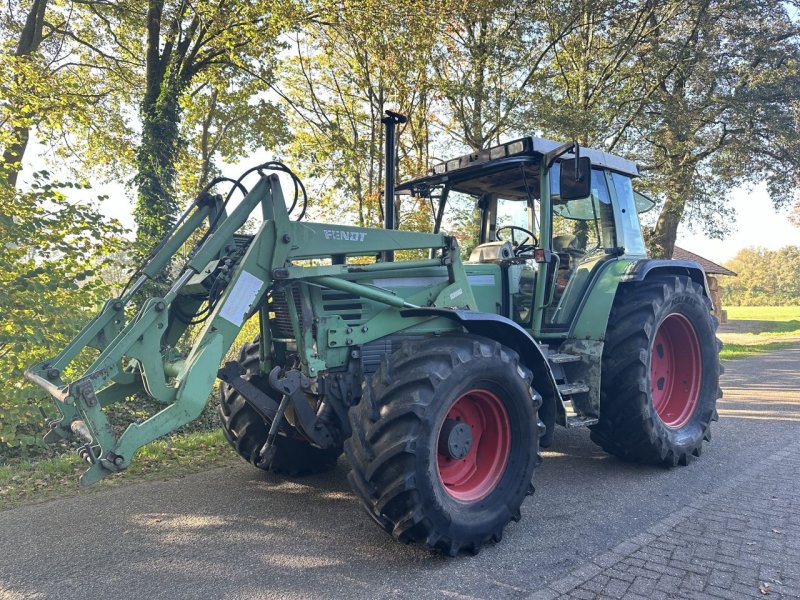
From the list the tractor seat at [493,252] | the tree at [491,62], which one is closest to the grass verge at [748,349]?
the tree at [491,62]

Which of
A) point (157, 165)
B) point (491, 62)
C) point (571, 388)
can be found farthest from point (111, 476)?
point (491, 62)

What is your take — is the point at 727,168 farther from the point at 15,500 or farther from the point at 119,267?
the point at 15,500

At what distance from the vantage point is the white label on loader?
3.41m

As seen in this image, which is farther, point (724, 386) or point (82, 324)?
point (724, 386)

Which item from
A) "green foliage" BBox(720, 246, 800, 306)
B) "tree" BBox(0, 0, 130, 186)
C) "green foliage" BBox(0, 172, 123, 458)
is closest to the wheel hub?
"green foliage" BBox(0, 172, 123, 458)

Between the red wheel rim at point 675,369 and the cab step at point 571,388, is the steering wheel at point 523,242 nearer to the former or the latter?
the cab step at point 571,388

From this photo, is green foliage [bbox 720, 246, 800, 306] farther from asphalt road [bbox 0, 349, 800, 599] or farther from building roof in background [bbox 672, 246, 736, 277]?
asphalt road [bbox 0, 349, 800, 599]

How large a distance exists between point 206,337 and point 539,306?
290 cm

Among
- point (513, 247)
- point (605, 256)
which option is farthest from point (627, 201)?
point (513, 247)

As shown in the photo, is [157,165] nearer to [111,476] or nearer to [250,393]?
[111,476]

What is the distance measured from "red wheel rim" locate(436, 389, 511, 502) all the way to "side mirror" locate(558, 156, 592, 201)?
5.85ft

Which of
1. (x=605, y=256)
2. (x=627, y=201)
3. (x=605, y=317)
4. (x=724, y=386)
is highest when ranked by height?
(x=627, y=201)

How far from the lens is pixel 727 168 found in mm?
15555

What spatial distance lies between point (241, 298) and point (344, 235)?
0.85 metres
